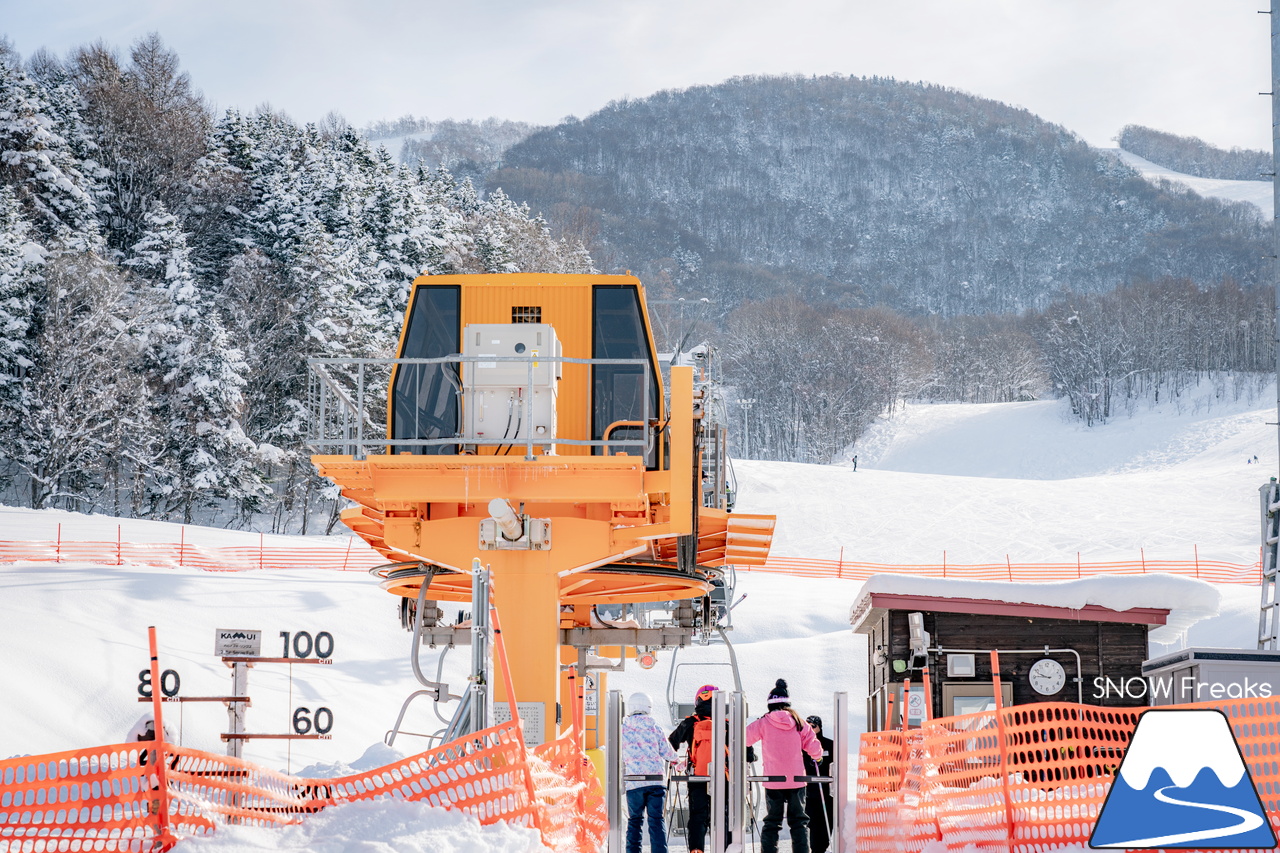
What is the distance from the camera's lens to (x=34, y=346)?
161ft

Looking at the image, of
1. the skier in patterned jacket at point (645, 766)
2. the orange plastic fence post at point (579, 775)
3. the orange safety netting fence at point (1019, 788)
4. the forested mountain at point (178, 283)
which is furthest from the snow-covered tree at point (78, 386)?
the orange safety netting fence at point (1019, 788)

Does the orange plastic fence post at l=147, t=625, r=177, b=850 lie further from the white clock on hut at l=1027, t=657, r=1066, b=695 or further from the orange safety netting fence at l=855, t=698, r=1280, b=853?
the white clock on hut at l=1027, t=657, r=1066, b=695

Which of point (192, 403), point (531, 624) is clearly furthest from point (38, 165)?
point (531, 624)

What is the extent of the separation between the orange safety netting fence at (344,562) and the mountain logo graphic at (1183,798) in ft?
84.7

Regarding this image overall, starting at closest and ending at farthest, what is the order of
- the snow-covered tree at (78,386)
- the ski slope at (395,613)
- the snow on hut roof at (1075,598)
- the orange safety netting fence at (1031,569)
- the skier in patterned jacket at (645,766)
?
the skier in patterned jacket at (645,766) < the snow on hut roof at (1075,598) < the ski slope at (395,613) < the orange safety netting fence at (1031,569) < the snow-covered tree at (78,386)

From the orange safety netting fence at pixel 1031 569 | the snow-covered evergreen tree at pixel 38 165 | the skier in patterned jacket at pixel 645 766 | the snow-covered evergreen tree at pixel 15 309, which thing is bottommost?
the orange safety netting fence at pixel 1031 569

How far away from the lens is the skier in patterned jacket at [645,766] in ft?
35.4

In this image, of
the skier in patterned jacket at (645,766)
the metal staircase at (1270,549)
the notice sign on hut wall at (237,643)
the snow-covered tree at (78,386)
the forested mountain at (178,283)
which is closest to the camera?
the skier in patterned jacket at (645,766)

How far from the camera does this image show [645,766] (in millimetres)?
10781

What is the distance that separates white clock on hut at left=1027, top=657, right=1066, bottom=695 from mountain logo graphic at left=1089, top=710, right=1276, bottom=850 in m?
13.1

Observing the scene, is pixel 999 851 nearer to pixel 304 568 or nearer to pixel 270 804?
pixel 270 804

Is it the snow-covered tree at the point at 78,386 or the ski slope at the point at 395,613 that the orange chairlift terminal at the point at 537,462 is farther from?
the snow-covered tree at the point at 78,386

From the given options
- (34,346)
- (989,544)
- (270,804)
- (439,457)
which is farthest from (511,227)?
(270,804)

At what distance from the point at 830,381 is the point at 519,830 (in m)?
103
